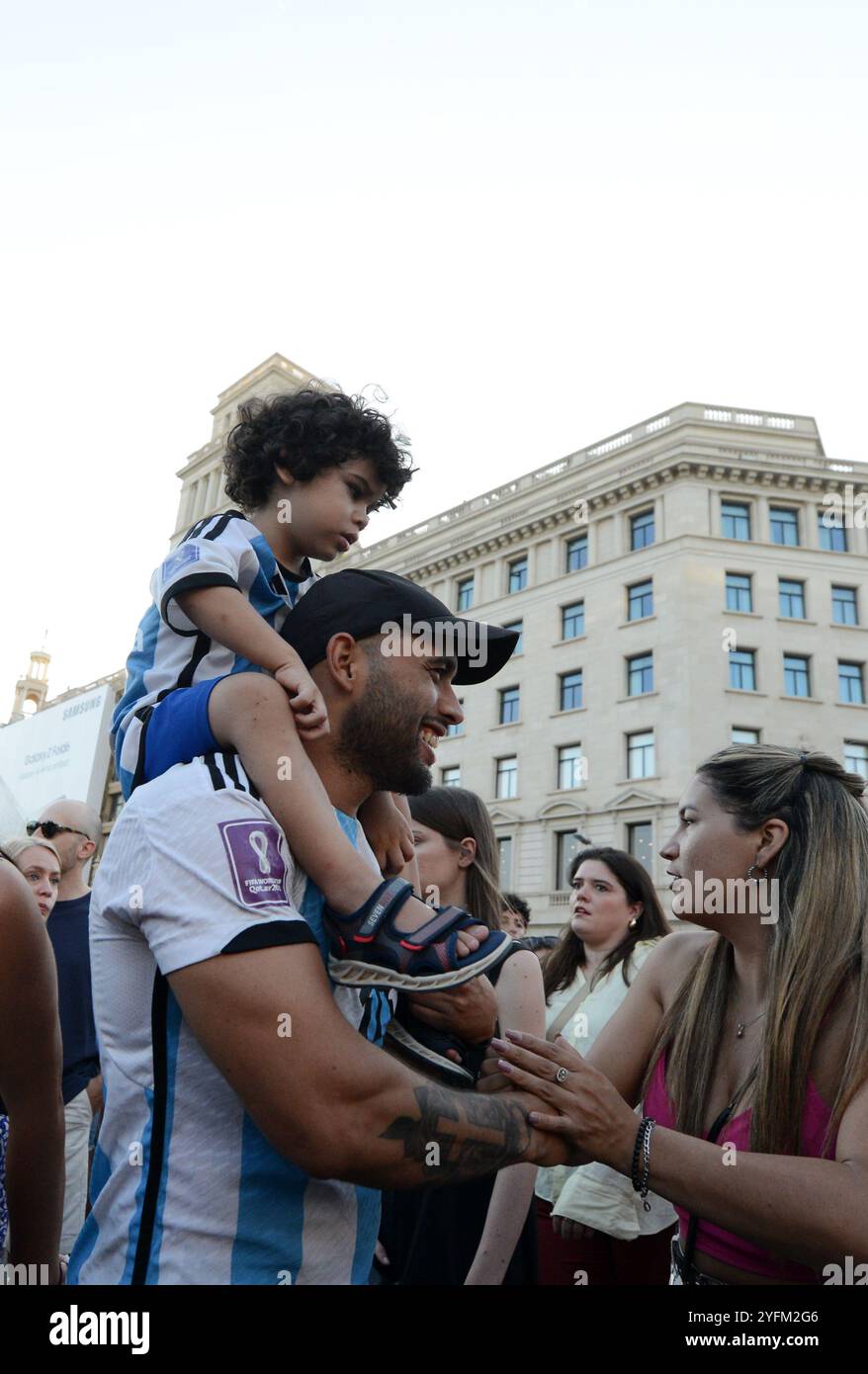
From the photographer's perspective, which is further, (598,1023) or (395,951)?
(598,1023)

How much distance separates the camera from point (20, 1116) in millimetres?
2170

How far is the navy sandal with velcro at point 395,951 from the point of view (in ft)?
5.73

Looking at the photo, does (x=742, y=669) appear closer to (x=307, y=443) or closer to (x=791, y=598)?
(x=791, y=598)

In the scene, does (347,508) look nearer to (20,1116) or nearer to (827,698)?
(20,1116)

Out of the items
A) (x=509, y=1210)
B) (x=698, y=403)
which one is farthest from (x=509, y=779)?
(x=509, y=1210)

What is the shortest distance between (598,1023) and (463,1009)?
3.24m

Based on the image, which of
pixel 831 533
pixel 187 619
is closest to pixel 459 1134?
pixel 187 619

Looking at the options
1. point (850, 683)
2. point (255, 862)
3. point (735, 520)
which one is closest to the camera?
point (255, 862)

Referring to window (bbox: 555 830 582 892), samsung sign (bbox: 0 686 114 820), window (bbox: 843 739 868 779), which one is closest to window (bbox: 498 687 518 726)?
window (bbox: 555 830 582 892)

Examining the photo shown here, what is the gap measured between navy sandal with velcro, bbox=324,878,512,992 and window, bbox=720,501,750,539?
1145 inches

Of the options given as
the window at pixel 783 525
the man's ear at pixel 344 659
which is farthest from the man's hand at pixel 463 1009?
the window at pixel 783 525

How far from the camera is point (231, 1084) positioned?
1.54 metres

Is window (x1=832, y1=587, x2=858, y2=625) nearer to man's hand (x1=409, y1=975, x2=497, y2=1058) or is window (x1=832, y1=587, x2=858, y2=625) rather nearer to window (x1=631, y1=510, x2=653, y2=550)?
A: window (x1=631, y1=510, x2=653, y2=550)
